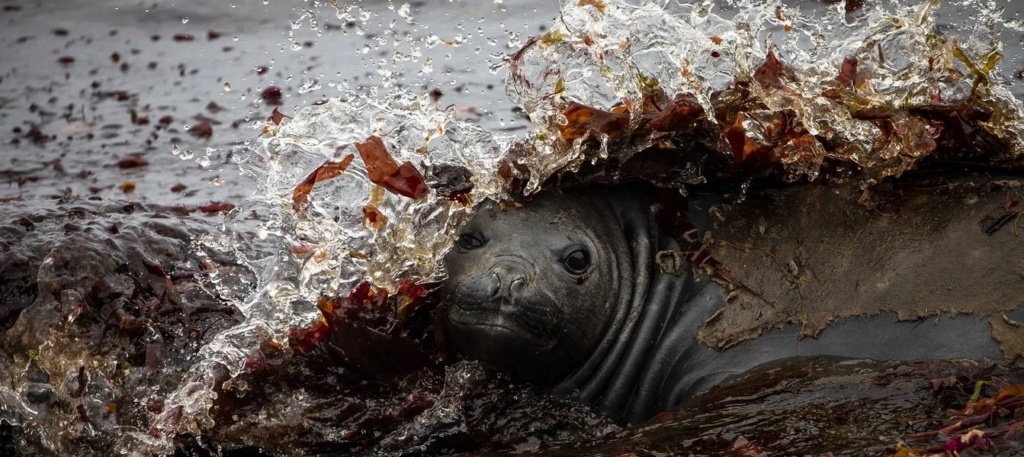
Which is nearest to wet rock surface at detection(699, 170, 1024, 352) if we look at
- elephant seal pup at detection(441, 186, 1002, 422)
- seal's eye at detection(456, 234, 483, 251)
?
elephant seal pup at detection(441, 186, 1002, 422)

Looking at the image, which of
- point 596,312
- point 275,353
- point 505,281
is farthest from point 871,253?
point 275,353

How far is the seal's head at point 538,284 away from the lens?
3.96 m

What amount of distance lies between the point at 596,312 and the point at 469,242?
575 millimetres

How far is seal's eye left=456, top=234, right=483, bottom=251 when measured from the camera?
163 inches

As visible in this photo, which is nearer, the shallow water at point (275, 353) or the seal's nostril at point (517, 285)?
the shallow water at point (275, 353)

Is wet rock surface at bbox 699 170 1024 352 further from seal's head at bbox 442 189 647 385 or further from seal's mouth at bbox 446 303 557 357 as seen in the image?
seal's mouth at bbox 446 303 557 357

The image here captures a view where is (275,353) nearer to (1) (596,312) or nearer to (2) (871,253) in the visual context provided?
(1) (596,312)

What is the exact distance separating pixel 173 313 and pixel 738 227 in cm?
239

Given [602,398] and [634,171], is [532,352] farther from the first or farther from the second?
[634,171]

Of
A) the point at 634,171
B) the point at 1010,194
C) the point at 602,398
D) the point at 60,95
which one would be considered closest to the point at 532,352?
the point at 602,398

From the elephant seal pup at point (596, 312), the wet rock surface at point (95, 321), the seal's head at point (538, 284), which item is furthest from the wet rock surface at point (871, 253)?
the wet rock surface at point (95, 321)

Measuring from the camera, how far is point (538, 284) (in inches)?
158

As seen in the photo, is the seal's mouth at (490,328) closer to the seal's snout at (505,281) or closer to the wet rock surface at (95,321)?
the seal's snout at (505,281)

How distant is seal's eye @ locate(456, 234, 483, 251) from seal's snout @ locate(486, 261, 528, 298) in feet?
0.61
